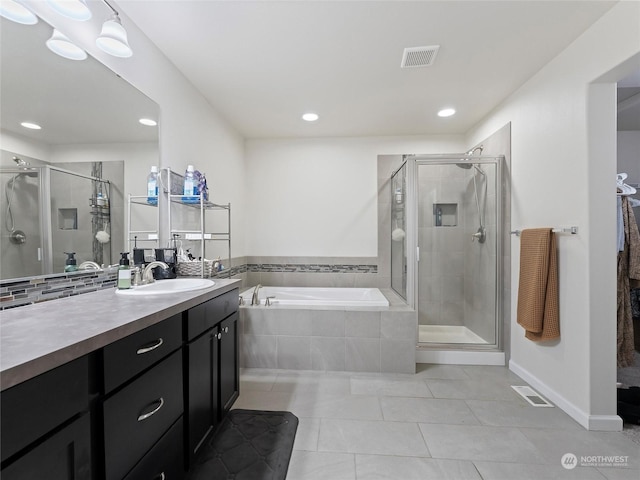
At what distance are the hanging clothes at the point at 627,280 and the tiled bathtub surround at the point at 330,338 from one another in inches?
54.1

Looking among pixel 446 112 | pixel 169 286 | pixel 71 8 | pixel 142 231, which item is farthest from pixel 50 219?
pixel 446 112

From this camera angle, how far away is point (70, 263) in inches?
Result: 50.8

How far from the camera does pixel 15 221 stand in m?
1.07

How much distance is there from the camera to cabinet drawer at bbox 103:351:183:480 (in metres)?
0.83

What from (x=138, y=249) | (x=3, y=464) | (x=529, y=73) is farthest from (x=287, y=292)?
(x=529, y=73)

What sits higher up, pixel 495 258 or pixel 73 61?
pixel 73 61

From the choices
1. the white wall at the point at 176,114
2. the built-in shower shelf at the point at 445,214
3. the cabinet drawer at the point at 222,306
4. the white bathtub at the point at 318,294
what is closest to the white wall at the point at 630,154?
the built-in shower shelf at the point at 445,214

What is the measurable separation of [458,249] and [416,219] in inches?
34.1

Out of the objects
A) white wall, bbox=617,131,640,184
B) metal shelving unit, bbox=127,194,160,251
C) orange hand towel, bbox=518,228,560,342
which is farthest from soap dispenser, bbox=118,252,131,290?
white wall, bbox=617,131,640,184

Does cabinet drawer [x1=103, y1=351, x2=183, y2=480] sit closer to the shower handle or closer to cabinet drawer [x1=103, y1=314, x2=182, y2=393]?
cabinet drawer [x1=103, y1=314, x2=182, y2=393]

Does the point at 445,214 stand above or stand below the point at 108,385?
above

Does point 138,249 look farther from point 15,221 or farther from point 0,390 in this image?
point 0,390

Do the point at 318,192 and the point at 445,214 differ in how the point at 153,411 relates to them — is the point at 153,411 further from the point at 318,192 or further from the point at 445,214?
the point at 445,214

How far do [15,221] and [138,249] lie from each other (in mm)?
619
